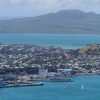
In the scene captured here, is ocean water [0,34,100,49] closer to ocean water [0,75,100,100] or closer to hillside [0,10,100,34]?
hillside [0,10,100,34]

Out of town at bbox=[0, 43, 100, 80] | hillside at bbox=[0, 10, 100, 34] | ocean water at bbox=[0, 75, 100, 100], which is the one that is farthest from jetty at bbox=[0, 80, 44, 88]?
hillside at bbox=[0, 10, 100, 34]

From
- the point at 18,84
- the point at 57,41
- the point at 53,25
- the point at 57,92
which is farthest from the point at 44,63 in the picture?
the point at 53,25

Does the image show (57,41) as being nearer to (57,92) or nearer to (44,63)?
(44,63)

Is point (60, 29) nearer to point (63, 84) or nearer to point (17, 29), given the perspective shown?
point (17, 29)

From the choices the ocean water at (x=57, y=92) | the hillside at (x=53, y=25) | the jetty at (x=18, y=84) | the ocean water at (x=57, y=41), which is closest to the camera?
the ocean water at (x=57, y=92)

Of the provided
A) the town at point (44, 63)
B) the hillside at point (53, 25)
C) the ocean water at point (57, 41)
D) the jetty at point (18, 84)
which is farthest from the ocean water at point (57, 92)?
the hillside at point (53, 25)

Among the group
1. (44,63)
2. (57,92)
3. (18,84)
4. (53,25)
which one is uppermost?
(53,25)

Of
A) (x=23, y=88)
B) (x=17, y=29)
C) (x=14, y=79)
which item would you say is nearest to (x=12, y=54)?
(x=14, y=79)

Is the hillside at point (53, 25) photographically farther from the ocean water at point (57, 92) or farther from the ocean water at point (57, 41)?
the ocean water at point (57, 92)
